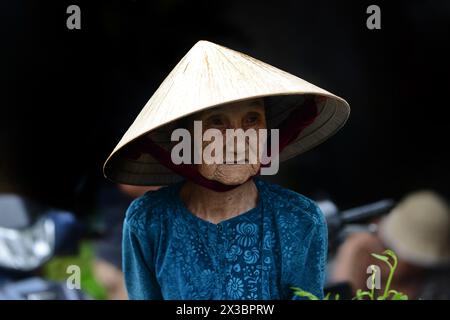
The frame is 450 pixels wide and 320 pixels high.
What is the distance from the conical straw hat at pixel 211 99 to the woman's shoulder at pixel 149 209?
12 cm

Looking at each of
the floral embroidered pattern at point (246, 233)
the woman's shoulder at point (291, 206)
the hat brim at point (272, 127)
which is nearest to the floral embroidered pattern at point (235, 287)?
the floral embroidered pattern at point (246, 233)

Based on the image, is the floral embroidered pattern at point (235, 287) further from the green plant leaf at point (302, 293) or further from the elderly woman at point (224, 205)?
the green plant leaf at point (302, 293)

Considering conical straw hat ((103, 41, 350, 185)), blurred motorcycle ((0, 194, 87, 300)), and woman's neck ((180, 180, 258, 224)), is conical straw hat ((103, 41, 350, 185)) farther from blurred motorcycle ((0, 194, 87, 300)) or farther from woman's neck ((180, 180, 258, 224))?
blurred motorcycle ((0, 194, 87, 300))

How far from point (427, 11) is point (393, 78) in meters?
0.32

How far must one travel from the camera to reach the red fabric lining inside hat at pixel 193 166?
2.74m

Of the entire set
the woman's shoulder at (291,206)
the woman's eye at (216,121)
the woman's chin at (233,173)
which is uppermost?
the woman's eye at (216,121)

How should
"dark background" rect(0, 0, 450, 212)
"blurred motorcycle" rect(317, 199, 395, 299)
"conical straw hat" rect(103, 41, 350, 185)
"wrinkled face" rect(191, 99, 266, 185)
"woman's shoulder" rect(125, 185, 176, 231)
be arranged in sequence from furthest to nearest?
1. "blurred motorcycle" rect(317, 199, 395, 299)
2. "dark background" rect(0, 0, 450, 212)
3. "woman's shoulder" rect(125, 185, 176, 231)
4. "wrinkled face" rect(191, 99, 266, 185)
5. "conical straw hat" rect(103, 41, 350, 185)

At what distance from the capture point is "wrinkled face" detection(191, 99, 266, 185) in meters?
2.66

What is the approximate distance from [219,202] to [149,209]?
0.78ft

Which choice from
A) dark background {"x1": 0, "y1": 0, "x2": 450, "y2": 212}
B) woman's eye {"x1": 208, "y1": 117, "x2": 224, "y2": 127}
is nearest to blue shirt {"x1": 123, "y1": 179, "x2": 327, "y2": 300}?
woman's eye {"x1": 208, "y1": 117, "x2": 224, "y2": 127}

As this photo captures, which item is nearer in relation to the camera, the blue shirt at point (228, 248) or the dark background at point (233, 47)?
the blue shirt at point (228, 248)

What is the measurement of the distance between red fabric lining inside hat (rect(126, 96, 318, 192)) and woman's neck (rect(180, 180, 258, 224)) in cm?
5

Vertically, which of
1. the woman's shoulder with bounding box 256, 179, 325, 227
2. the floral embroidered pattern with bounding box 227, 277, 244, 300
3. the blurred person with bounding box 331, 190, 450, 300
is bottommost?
the blurred person with bounding box 331, 190, 450, 300

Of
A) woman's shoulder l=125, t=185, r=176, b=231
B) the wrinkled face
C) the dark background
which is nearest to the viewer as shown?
the wrinkled face
